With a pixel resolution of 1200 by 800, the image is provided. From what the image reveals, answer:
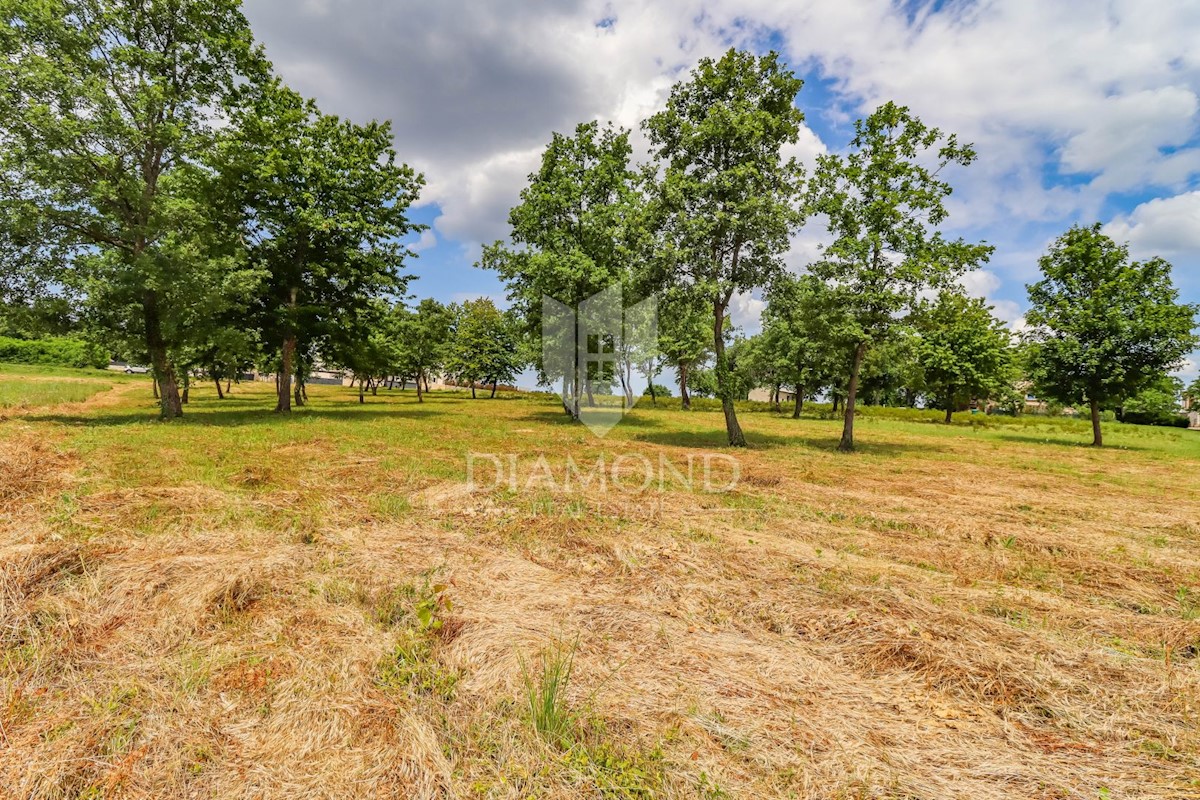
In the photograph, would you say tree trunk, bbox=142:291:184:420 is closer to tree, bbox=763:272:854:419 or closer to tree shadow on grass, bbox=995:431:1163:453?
tree, bbox=763:272:854:419

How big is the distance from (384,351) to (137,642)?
1551 inches

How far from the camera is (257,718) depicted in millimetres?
3451

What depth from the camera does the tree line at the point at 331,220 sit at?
1767 cm

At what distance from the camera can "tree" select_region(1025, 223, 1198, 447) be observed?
83.5 ft

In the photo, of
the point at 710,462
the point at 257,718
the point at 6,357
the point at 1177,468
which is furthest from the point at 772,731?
the point at 6,357

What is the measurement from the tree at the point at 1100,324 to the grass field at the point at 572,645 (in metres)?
23.7

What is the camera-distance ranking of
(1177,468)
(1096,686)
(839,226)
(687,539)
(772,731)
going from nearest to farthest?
1. (772,731)
2. (1096,686)
3. (687,539)
4. (1177,468)
5. (839,226)

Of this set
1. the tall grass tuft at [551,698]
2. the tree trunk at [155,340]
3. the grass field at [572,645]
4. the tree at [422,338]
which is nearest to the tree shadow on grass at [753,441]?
the grass field at [572,645]

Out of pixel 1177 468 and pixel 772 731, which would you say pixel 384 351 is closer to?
pixel 772 731

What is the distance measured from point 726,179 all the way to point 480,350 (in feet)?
172

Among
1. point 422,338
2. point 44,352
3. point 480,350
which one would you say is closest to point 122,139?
point 422,338

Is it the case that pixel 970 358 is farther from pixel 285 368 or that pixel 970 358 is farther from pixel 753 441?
pixel 285 368

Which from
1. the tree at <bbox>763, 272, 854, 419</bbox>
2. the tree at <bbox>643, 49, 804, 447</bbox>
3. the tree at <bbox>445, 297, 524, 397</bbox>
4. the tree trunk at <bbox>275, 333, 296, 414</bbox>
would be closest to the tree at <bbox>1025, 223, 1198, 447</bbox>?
the tree at <bbox>763, 272, 854, 419</bbox>

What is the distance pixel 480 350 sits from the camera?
65.9 metres
